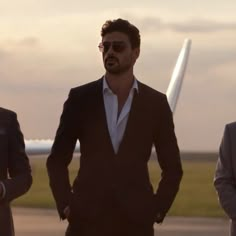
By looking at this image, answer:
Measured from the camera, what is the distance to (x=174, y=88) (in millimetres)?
13109

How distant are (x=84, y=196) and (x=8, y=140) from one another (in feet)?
1.70

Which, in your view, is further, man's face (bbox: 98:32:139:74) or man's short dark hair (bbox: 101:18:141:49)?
man's short dark hair (bbox: 101:18:141:49)

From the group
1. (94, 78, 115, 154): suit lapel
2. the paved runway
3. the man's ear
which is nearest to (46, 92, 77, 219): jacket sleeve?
(94, 78, 115, 154): suit lapel

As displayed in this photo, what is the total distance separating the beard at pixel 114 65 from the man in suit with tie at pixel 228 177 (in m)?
0.66

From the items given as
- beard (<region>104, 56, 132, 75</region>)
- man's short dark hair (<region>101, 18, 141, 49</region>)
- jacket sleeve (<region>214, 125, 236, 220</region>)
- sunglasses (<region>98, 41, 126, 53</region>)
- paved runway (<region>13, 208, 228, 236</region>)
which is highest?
man's short dark hair (<region>101, 18, 141, 49</region>)

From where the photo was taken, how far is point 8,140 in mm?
5164

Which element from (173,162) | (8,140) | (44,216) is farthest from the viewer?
(44,216)

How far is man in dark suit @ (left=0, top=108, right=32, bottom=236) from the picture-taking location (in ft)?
16.7

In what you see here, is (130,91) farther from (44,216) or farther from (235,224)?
(44,216)

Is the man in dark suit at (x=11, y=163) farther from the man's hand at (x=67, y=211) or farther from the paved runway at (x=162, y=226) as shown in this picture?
the paved runway at (x=162, y=226)

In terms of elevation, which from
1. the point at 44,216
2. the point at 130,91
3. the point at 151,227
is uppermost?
the point at 130,91

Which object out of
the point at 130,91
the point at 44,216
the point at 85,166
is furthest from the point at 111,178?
the point at 44,216

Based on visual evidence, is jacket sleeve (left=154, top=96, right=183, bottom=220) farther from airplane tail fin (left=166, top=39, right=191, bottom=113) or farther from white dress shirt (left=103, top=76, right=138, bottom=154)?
airplane tail fin (left=166, top=39, right=191, bottom=113)

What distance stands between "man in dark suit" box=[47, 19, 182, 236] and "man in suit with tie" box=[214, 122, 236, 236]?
11.5 inches
